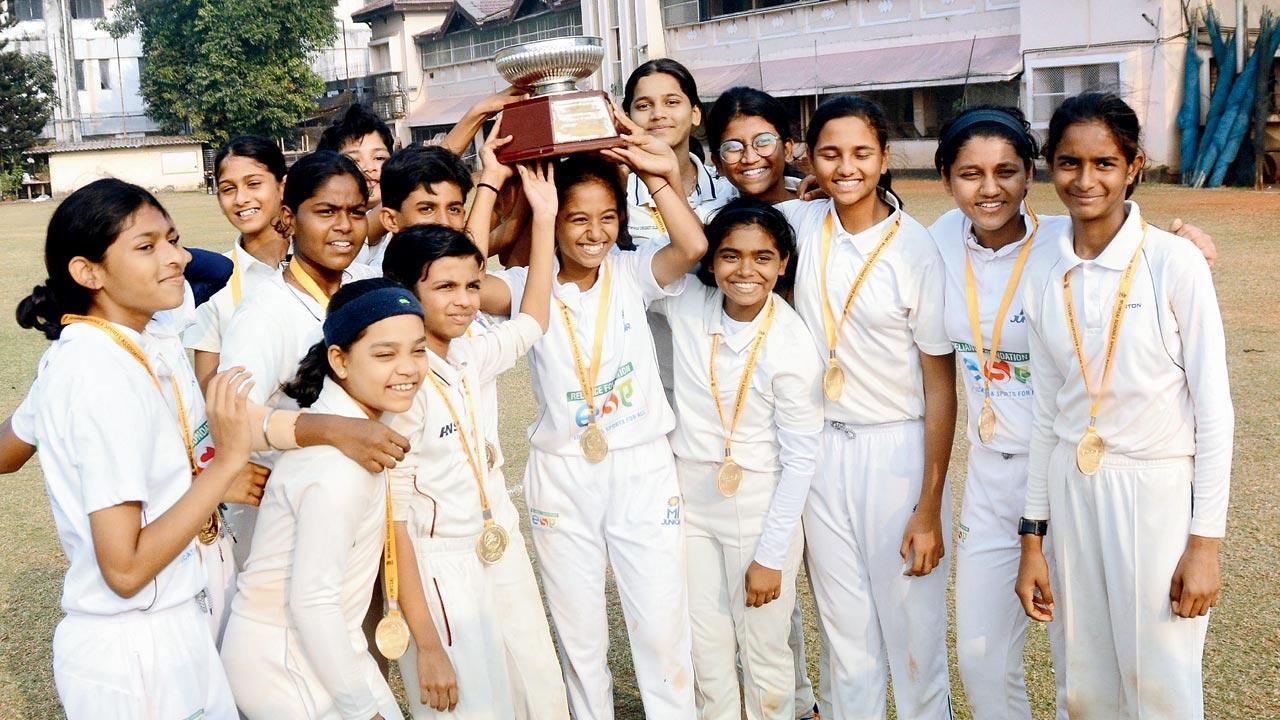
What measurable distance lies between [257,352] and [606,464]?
1083 mm

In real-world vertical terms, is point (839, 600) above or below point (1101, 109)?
below

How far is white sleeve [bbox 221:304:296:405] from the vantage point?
310cm

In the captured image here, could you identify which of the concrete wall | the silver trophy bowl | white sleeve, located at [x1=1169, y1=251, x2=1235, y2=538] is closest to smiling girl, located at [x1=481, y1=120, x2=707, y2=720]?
the silver trophy bowl

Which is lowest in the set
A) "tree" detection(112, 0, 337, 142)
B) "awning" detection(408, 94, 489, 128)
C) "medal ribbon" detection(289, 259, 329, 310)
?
"medal ribbon" detection(289, 259, 329, 310)

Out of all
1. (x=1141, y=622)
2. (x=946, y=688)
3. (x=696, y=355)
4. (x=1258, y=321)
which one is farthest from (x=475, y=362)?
(x=1258, y=321)

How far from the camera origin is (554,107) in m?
3.49

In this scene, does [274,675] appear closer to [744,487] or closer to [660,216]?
[744,487]

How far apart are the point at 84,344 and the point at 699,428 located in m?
1.85

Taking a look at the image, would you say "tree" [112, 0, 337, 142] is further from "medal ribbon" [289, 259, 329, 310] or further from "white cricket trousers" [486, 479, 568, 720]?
"white cricket trousers" [486, 479, 568, 720]

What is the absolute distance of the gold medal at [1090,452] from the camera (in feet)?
9.88

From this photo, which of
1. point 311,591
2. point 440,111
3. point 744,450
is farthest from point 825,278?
point 440,111

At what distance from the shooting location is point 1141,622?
2.98m

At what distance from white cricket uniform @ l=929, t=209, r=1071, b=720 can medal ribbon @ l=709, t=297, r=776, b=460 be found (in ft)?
1.91

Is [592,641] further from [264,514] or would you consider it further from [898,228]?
[898,228]
